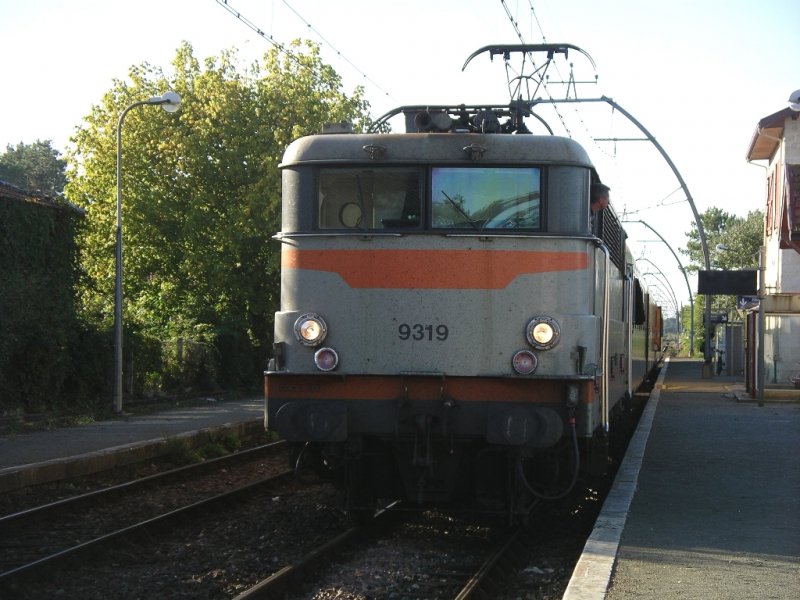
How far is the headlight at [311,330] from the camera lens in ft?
28.0

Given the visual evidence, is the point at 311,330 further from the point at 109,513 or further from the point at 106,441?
the point at 106,441

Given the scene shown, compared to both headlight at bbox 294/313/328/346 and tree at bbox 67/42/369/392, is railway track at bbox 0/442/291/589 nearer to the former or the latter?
headlight at bbox 294/313/328/346

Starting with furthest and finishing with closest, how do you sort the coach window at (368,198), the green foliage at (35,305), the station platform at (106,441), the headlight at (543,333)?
the green foliage at (35,305)
the station platform at (106,441)
the coach window at (368,198)
the headlight at (543,333)

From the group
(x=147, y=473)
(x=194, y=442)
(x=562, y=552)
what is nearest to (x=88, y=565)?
(x=562, y=552)

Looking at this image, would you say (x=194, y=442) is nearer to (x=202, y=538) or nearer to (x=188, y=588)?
(x=202, y=538)

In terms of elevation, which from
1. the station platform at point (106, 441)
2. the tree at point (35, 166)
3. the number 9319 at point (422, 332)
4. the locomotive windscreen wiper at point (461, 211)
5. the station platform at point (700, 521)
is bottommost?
the station platform at point (106, 441)

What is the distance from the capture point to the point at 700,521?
9133 mm

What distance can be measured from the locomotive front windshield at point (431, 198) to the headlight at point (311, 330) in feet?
2.43

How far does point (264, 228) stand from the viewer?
31.0m

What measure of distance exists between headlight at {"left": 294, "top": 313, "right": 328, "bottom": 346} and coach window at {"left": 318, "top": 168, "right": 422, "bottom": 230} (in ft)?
2.44

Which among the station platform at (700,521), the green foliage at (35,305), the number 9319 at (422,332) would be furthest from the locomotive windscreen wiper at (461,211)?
the green foliage at (35,305)

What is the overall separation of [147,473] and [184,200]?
19.3m

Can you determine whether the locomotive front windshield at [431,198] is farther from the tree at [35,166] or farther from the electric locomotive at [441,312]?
the tree at [35,166]

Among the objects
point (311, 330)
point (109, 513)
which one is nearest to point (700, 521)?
point (311, 330)
